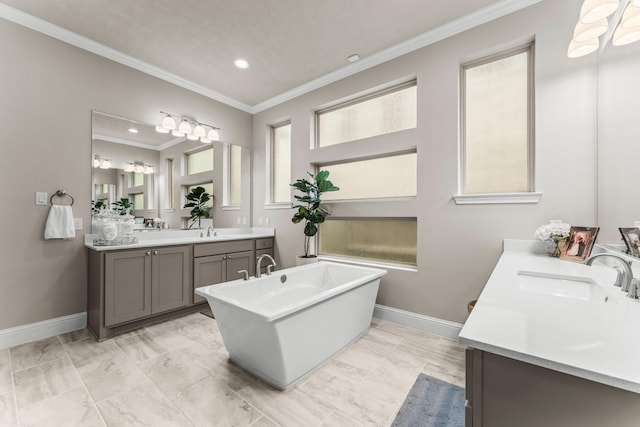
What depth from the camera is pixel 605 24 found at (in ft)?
5.06

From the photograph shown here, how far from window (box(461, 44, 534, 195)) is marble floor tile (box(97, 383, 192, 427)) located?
285 centimetres

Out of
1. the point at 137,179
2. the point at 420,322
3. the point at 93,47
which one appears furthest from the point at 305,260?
the point at 93,47

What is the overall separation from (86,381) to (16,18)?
315cm

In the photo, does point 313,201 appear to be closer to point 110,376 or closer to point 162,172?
point 162,172

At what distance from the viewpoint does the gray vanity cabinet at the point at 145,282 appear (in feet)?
8.30

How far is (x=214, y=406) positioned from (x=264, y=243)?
245cm

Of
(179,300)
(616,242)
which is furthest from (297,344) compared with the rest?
(616,242)

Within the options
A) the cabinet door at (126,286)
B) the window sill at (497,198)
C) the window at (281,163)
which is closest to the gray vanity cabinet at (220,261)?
the cabinet door at (126,286)

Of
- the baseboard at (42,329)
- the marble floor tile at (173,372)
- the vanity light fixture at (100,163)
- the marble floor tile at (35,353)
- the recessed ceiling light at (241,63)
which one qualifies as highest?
the recessed ceiling light at (241,63)

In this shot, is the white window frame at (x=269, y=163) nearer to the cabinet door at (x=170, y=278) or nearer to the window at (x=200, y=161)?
the window at (x=200, y=161)

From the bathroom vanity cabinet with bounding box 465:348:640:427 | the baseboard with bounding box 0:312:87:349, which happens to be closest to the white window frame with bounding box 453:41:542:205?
the bathroom vanity cabinet with bounding box 465:348:640:427

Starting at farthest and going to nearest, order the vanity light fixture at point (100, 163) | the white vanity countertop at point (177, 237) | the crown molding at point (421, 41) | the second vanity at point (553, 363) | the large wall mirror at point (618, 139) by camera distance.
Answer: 1. the vanity light fixture at point (100, 163)
2. the white vanity countertop at point (177, 237)
3. the crown molding at point (421, 41)
4. the large wall mirror at point (618, 139)
5. the second vanity at point (553, 363)

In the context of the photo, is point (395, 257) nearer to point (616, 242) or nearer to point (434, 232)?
point (434, 232)

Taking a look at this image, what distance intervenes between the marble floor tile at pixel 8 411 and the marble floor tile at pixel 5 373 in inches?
3.2
